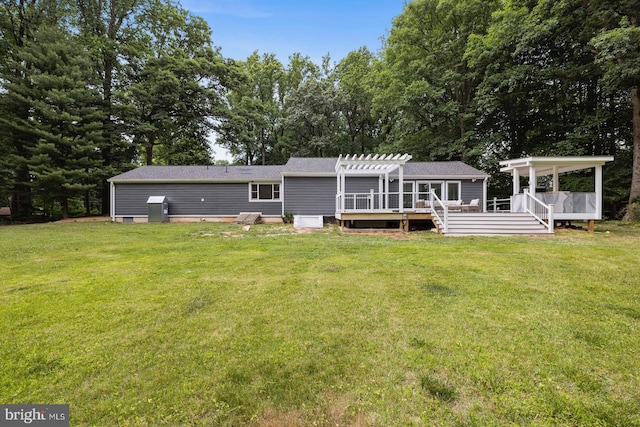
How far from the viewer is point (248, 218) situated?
13.7 meters

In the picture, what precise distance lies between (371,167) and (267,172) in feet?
20.4

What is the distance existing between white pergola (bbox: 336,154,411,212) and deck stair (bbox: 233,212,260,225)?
4491 millimetres

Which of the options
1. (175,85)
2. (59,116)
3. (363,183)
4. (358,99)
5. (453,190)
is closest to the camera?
(363,183)

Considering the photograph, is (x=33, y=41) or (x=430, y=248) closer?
(x=430, y=248)

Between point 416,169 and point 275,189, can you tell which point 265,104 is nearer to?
point 275,189

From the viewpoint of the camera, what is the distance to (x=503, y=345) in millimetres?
2287

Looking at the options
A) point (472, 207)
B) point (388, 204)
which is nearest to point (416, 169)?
point (388, 204)

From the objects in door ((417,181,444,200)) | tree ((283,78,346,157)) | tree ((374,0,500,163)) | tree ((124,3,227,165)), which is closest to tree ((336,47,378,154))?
tree ((283,78,346,157))

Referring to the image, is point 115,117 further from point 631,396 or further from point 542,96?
point 542,96

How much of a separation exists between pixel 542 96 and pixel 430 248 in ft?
58.5

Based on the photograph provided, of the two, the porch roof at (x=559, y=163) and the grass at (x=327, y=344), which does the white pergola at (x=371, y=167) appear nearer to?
the porch roof at (x=559, y=163)

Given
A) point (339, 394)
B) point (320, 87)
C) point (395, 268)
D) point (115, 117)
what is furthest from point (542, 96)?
point (115, 117)

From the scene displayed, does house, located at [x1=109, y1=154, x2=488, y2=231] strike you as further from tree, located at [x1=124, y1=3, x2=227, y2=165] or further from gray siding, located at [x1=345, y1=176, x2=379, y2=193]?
tree, located at [x1=124, y1=3, x2=227, y2=165]

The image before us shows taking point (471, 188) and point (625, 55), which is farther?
point (471, 188)
